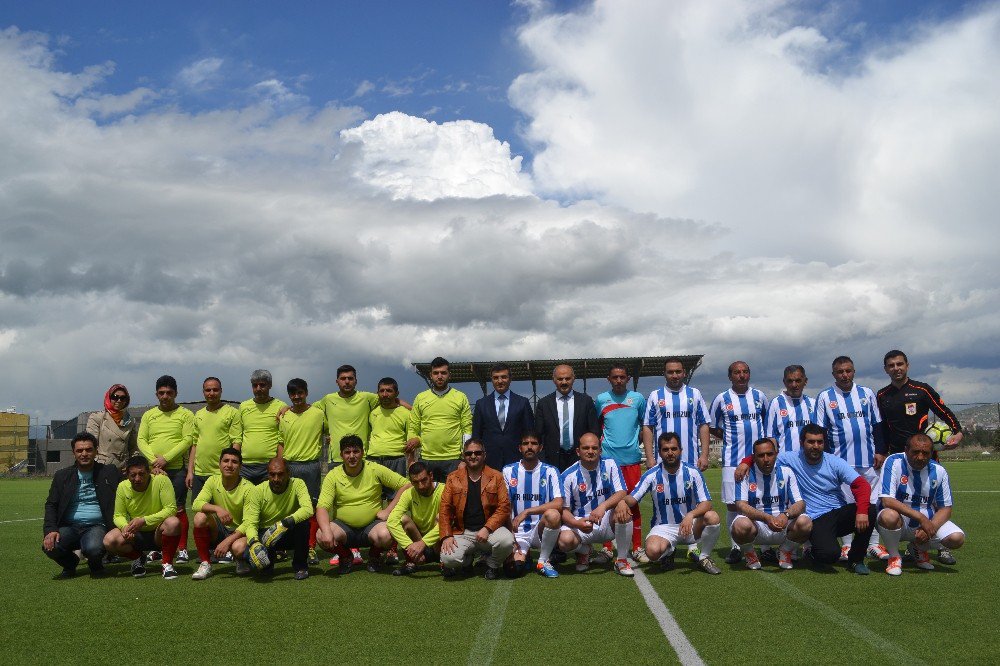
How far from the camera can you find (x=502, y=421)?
797 cm

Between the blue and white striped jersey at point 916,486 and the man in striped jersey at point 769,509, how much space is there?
2.56 ft

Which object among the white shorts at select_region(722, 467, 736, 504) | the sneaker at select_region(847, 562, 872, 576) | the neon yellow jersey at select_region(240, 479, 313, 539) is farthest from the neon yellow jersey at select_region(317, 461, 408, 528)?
the sneaker at select_region(847, 562, 872, 576)

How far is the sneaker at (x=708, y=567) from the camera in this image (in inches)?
265

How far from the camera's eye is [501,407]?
8.01m

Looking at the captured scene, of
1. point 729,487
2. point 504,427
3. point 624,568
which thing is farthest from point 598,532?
point 504,427

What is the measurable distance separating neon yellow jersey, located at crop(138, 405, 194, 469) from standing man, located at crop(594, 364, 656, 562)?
170 inches

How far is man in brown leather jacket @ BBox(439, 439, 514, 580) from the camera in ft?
21.9

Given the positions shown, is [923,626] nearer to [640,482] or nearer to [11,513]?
[640,482]

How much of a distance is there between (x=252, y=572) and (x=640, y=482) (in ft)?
12.1

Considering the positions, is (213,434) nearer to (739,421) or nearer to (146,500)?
(146,500)

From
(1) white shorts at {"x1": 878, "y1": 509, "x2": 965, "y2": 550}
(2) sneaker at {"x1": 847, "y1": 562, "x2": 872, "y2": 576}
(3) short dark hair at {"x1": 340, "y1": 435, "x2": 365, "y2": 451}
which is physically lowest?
(2) sneaker at {"x1": 847, "y1": 562, "x2": 872, "y2": 576}

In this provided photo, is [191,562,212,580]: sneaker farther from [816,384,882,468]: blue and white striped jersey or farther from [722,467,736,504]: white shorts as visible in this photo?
[816,384,882,468]: blue and white striped jersey

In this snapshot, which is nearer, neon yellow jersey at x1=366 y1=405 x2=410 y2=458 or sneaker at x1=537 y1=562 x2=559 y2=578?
sneaker at x1=537 y1=562 x2=559 y2=578

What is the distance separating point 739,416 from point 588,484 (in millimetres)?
1859
